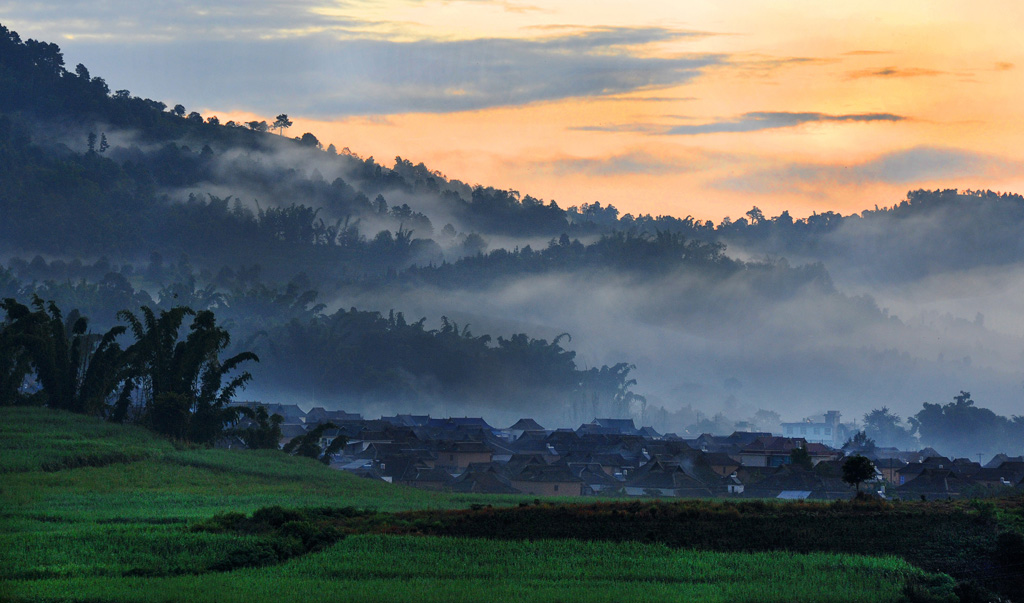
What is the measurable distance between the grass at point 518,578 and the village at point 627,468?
4487 cm

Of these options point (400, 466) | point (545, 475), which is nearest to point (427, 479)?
point (400, 466)

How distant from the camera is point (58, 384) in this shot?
8356cm

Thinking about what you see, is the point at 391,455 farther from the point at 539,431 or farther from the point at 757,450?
the point at 539,431

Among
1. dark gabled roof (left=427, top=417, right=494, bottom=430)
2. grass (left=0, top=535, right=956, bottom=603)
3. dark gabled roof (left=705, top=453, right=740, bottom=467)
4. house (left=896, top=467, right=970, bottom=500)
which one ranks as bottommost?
grass (left=0, top=535, right=956, bottom=603)

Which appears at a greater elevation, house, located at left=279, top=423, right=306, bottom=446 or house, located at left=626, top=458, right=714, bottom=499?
house, located at left=279, top=423, right=306, bottom=446

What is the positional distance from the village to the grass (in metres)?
44.9

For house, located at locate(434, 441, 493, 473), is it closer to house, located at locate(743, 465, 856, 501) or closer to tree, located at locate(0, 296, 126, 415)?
house, located at locate(743, 465, 856, 501)

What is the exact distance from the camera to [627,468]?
12694cm

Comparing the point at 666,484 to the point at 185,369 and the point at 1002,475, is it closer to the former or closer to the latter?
the point at 1002,475

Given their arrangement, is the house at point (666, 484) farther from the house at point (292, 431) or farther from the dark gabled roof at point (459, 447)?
the house at point (292, 431)

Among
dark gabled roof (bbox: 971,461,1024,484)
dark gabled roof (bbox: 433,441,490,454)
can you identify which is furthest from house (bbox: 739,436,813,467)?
dark gabled roof (bbox: 433,441,490,454)

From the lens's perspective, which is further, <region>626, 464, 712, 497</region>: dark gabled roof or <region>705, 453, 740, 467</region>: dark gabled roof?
<region>705, 453, 740, 467</region>: dark gabled roof

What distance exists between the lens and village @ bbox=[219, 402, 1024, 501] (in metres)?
99.2

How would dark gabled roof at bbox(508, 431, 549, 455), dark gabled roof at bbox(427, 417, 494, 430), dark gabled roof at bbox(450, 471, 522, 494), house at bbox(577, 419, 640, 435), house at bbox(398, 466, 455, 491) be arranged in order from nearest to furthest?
dark gabled roof at bbox(450, 471, 522, 494) < house at bbox(398, 466, 455, 491) < dark gabled roof at bbox(508, 431, 549, 455) < dark gabled roof at bbox(427, 417, 494, 430) < house at bbox(577, 419, 640, 435)
